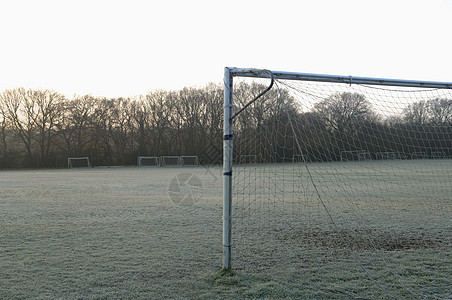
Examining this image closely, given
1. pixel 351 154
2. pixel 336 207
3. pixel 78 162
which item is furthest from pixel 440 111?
pixel 78 162

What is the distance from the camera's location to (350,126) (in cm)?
847

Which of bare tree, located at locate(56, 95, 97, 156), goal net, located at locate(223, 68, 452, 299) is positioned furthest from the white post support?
bare tree, located at locate(56, 95, 97, 156)

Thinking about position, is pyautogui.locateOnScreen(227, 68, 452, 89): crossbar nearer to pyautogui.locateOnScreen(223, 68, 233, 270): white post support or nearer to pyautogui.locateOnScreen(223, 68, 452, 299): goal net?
pyautogui.locateOnScreen(223, 68, 452, 299): goal net

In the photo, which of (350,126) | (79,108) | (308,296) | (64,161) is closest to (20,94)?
(79,108)

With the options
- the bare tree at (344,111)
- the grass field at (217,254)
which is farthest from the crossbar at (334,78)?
the grass field at (217,254)

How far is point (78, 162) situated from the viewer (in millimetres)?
48438

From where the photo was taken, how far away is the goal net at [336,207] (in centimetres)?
438

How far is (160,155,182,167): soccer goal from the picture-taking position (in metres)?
50.1

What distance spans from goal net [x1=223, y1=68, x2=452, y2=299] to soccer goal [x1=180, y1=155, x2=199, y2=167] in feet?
121

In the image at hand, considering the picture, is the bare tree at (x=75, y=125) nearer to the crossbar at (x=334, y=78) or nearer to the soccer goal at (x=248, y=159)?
the soccer goal at (x=248, y=159)

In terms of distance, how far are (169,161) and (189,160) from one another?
3394 mm

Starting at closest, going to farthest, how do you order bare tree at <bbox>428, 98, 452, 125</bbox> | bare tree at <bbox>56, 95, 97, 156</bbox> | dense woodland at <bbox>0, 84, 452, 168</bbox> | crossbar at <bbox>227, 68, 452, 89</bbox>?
crossbar at <bbox>227, 68, 452, 89</bbox> < bare tree at <bbox>428, 98, 452, 125</bbox> < dense woodland at <bbox>0, 84, 452, 168</bbox> < bare tree at <bbox>56, 95, 97, 156</bbox>

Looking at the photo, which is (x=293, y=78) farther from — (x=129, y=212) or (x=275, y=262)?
(x=129, y=212)

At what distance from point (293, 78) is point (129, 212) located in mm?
6123
